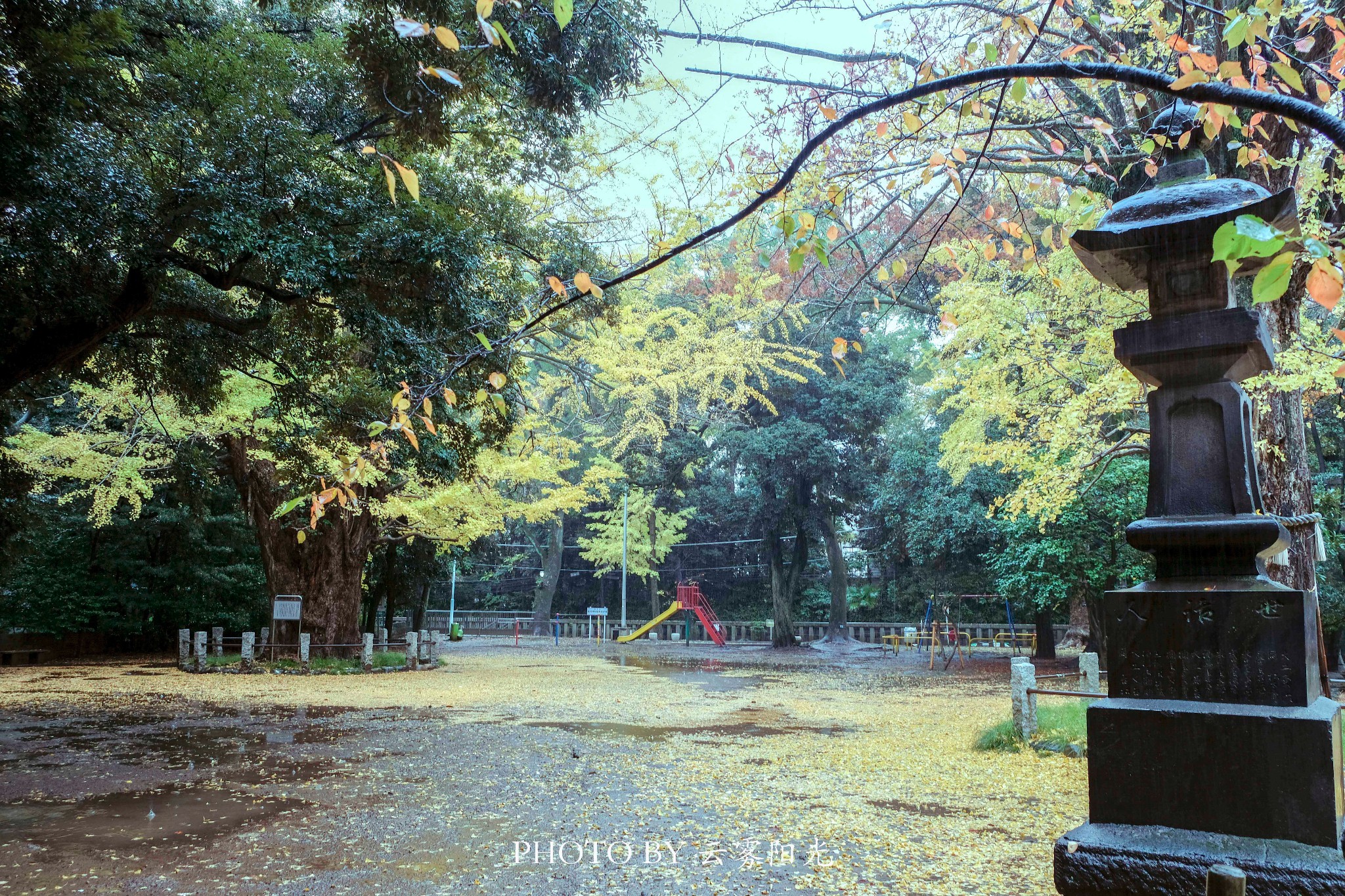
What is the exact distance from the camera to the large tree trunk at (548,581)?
36.3 m

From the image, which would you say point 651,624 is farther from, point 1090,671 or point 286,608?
point 1090,671

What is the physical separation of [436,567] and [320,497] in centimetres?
2158

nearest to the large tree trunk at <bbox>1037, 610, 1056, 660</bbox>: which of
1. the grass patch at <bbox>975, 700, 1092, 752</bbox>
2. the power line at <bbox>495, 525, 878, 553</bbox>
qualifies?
the power line at <bbox>495, 525, 878, 553</bbox>

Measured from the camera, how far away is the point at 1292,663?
300 cm

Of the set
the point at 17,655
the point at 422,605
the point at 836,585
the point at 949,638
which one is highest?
the point at 836,585

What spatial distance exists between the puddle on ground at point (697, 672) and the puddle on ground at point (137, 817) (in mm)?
10016

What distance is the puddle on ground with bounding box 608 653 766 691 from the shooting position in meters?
16.6

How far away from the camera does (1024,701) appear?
913 centimetres

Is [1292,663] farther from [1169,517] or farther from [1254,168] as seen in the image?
[1254,168]

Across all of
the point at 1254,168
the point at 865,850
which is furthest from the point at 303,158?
the point at 1254,168

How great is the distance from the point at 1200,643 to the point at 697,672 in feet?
55.3

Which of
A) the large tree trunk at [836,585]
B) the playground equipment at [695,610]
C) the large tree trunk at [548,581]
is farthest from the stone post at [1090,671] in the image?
the large tree trunk at [548,581]

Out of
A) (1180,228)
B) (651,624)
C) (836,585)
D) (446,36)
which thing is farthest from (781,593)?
(446,36)

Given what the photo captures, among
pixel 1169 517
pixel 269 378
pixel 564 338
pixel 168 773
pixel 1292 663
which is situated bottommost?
pixel 168 773
